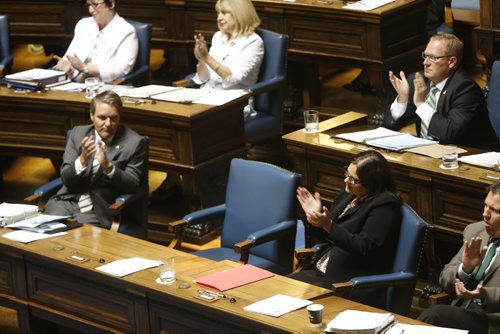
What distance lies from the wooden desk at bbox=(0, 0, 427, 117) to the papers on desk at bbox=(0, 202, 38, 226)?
2.92 metres

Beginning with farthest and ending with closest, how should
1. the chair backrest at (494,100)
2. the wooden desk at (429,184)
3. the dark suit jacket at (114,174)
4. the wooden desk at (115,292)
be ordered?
the chair backrest at (494,100), the dark suit jacket at (114,174), the wooden desk at (429,184), the wooden desk at (115,292)

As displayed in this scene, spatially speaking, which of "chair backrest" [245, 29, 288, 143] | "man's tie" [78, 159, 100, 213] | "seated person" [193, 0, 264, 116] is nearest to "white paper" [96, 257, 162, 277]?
"man's tie" [78, 159, 100, 213]

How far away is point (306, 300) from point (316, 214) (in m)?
0.53

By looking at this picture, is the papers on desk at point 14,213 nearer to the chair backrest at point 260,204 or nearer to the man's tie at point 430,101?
the chair backrest at point 260,204

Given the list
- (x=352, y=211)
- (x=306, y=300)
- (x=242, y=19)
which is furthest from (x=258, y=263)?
(x=242, y=19)

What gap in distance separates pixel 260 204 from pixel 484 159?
1129 mm

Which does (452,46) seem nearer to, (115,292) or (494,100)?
(494,100)

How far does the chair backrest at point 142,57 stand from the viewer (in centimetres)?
779

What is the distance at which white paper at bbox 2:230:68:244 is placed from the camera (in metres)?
5.42

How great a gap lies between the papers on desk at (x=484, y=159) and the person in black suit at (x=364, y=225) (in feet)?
2.21

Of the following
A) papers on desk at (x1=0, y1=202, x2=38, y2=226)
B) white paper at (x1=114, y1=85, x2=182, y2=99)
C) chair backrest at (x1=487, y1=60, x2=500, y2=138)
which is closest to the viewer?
papers on desk at (x1=0, y1=202, x2=38, y2=226)

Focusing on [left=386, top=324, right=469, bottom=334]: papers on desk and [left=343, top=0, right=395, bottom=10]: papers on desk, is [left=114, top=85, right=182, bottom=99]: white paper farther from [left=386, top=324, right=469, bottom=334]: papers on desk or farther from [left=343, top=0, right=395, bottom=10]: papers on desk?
[left=386, top=324, right=469, bottom=334]: papers on desk

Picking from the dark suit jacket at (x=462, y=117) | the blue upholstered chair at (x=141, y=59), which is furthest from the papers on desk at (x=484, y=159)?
the blue upholstered chair at (x=141, y=59)

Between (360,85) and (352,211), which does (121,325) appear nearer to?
(352,211)
